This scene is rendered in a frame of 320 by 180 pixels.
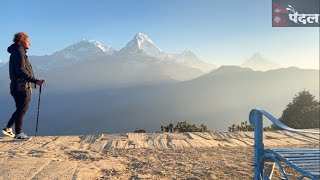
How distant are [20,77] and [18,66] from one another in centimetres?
20

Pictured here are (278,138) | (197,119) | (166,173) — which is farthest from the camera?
(197,119)

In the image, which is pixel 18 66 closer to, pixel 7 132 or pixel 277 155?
pixel 7 132

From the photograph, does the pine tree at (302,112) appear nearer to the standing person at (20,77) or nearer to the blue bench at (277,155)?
the standing person at (20,77)

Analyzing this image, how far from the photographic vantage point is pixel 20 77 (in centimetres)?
748

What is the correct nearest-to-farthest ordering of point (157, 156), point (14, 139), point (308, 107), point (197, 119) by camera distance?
point (157, 156), point (14, 139), point (308, 107), point (197, 119)

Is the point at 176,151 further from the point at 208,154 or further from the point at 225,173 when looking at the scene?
the point at 225,173

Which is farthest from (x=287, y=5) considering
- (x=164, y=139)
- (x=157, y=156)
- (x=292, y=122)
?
(x=157, y=156)

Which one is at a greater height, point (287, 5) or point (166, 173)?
point (287, 5)

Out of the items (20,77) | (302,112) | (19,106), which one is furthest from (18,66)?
(302,112)

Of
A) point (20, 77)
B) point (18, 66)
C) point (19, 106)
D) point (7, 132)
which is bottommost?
point (7, 132)

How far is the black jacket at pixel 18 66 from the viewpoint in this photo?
7438 mm

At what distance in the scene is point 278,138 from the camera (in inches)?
335

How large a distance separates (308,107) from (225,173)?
13774mm

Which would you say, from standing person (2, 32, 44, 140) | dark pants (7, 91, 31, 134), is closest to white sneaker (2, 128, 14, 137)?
standing person (2, 32, 44, 140)
